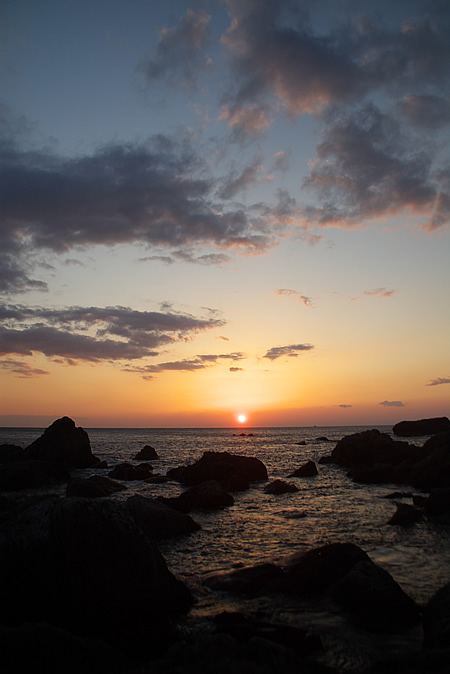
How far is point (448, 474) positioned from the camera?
27078mm

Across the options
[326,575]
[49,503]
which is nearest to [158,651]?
[49,503]

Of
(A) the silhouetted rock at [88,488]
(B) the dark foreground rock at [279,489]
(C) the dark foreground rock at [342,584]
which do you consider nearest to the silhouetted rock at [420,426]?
(B) the dark foreground rock at [279,489]

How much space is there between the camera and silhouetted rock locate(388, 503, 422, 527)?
55.6ft

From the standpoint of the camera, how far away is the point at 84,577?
8727 mm

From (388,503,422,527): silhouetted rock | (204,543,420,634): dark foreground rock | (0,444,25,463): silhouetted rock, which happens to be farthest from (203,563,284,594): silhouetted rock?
(0,444,25,463): silhouetted rock

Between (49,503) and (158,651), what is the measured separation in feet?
14.3

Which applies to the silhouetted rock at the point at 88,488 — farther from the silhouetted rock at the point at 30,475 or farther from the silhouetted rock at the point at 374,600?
the silhouetted rock at the point at 374,600

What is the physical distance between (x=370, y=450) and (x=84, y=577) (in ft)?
139

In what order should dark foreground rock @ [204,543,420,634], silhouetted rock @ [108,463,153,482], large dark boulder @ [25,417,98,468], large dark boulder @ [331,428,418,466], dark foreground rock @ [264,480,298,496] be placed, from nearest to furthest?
dark foreground rock @ [204,543,420,634] → dark foreground rock @ [264,480,298,496] → silhouetted rock @ [108,463,153,482] → large dark boulder @ [331,428,418,466] → large dark boulder @ [25,417,98,468]

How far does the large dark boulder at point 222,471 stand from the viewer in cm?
3228

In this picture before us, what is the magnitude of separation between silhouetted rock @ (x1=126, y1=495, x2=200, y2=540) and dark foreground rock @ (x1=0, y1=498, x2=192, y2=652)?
6.37m

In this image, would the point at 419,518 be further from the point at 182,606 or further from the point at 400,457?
the point at 400,457

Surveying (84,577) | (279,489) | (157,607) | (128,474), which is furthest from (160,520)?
(128,474)

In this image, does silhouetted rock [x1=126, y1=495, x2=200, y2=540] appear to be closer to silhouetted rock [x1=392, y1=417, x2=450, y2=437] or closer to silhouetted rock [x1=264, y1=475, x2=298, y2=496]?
silhouetted rock [x1=264, y1=475, x2=298, y2=496]
